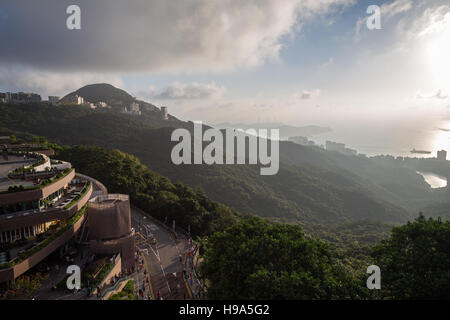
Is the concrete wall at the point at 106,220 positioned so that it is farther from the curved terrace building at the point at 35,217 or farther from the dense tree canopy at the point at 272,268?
the dense tree canopy at the point at 272,268

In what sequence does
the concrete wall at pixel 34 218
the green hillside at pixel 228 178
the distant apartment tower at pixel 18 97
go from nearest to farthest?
the concrete wall at pixel 34 218 < the green hillside at pixel 228 178 < the distant apartment tower at pixel 18 97

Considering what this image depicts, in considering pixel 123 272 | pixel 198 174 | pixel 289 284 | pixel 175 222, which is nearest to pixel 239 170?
pixel 198 174

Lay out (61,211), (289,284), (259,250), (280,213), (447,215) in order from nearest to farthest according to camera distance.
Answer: (289,284) → (259,250) → (61,211) → (280,213) → (447,215)

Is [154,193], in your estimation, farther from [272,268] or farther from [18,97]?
[18,97]

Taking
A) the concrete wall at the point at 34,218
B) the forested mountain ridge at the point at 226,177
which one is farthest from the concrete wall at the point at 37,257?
Answer: the forested mountain ridge at the point at 226,177

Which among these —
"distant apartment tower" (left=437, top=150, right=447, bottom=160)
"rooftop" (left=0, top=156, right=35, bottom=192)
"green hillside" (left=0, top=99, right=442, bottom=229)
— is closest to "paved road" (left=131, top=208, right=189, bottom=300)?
"rooftop" (left=0, top=156, right=35, bottom=192)
